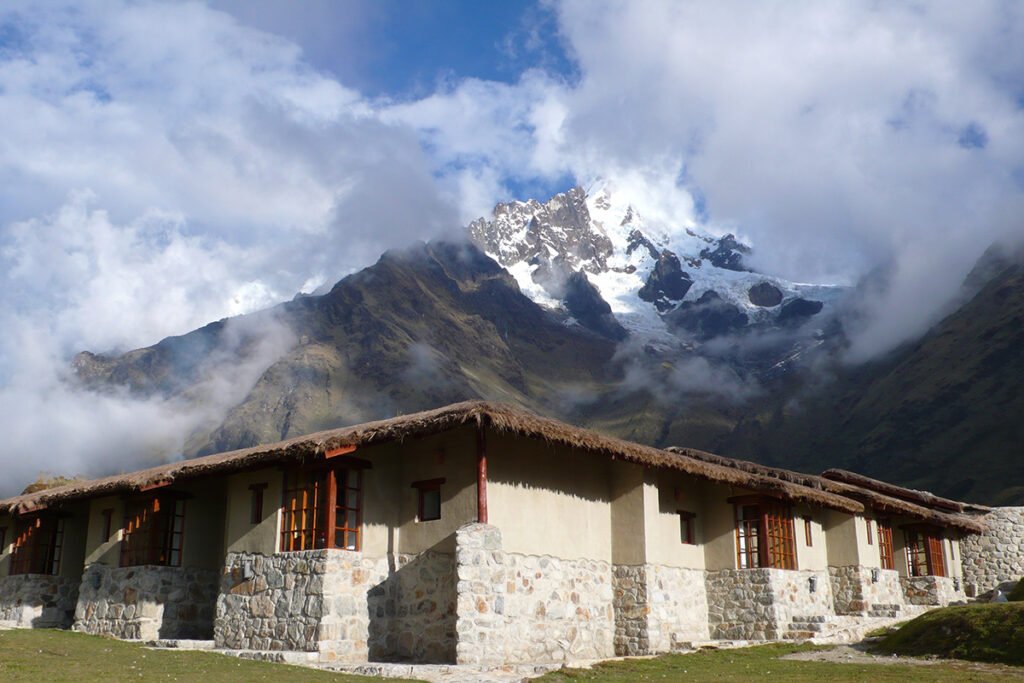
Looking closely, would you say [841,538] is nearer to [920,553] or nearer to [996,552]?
[920,553]

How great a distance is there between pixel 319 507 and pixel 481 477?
3.72 metres

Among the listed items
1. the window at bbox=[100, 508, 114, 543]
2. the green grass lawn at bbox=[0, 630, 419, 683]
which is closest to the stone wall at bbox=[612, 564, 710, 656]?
the green grass lawn at bbox=[0, 630, 419, 683]

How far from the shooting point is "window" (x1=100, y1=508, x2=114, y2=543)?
24.5 metres

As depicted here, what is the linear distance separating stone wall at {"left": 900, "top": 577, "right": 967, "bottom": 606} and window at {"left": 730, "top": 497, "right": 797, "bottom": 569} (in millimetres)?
9654

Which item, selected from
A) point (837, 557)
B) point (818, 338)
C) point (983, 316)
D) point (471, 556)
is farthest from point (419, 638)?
point (818, 338)

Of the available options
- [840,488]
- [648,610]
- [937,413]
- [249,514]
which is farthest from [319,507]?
[937,413]

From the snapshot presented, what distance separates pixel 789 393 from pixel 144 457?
297 feet

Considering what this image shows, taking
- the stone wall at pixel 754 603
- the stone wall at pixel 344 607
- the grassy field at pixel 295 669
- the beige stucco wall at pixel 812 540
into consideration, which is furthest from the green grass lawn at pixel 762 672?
the beige stucco wall at pixel 812 540

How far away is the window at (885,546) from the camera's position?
105ft

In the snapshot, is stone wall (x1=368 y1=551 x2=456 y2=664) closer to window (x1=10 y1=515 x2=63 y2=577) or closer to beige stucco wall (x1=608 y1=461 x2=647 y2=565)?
beige stucco wall (x1=608 y1=461 x2=647 y2=565)

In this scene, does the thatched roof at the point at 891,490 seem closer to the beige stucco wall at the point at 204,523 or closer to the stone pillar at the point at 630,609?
the stone pillar at the point at 630,609

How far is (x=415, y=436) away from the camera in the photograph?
19.3m

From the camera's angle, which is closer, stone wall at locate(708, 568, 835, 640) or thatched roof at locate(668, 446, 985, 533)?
stone wall at locate(708, 568, 835, 640)

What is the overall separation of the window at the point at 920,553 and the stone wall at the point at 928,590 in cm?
64
